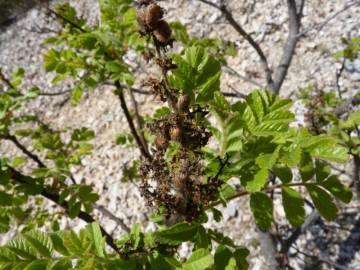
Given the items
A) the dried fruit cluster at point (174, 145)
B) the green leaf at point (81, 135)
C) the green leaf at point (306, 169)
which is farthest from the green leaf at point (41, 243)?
the green leaf at point (81, 135)

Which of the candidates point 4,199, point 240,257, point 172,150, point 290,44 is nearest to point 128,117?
point 4,199

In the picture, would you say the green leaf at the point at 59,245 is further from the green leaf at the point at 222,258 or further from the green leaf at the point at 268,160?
the green leaf at the point at 268,160

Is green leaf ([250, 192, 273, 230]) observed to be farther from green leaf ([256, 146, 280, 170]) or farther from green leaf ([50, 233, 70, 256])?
green leaf ([50, 233, 70, 256])

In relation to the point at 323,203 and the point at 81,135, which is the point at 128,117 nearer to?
the point at 81,135

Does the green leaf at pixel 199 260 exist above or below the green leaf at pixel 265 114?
below

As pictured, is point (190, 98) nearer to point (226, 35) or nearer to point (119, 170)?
point (119, 170)

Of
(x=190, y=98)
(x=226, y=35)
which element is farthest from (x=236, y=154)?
(x=226, y=35)
